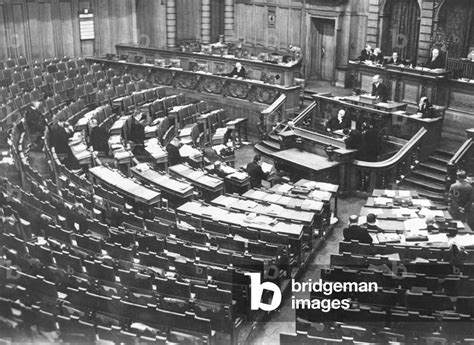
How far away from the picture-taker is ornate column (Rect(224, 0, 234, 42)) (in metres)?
27.5

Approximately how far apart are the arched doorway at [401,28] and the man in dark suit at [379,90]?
3.77 m

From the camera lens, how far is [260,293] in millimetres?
9906

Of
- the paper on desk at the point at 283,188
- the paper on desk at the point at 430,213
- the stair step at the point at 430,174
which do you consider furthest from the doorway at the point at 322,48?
the paper on desk at the point at 430,213

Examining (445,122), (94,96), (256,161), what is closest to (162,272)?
(256,161)

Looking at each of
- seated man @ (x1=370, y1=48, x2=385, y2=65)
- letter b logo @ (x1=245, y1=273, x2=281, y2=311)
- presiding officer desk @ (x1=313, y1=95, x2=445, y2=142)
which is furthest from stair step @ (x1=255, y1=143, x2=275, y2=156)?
letter b logo @ (x1=245, y1=273, x2=281, y2=311)

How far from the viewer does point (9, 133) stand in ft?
54.9

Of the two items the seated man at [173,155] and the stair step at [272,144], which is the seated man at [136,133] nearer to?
the seated man at [173,155]

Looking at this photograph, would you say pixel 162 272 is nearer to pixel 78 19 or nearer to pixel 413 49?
pixel 413 49

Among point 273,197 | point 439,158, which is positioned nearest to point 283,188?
point 273,197

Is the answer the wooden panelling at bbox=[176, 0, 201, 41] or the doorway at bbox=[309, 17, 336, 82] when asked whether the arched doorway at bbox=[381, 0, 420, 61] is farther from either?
the wooden panelling at bbox=[176, 0, 201, 41]

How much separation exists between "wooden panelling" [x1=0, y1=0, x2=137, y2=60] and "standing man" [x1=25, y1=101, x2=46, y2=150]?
7336 mm

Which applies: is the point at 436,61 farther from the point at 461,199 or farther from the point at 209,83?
the point at 209,83

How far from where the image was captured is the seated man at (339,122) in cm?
1820

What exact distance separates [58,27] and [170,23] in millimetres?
4959
